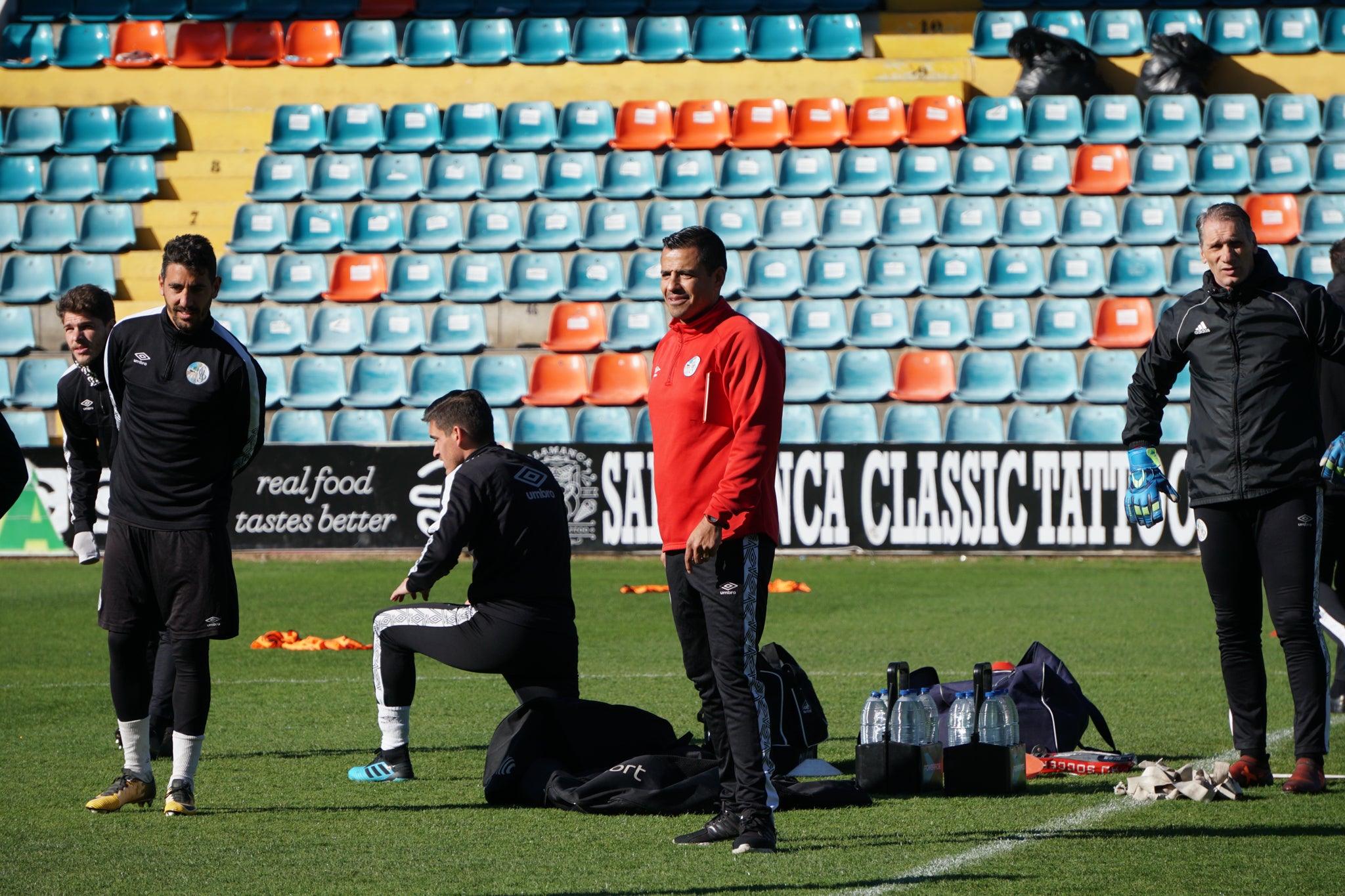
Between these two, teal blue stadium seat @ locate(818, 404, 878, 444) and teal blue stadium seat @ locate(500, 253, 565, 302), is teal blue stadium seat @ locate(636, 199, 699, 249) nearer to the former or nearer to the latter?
teal blue stadium seat @ locate(500, 253, 565, 302)

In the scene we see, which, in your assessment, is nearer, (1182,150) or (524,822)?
(524,822)

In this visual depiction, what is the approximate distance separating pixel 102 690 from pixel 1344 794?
640cm

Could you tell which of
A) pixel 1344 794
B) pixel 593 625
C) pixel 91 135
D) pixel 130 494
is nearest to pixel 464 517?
pixel 130 494

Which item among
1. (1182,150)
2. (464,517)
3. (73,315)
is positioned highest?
(1182,150)

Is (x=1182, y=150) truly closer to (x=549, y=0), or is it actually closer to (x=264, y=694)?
(x=549, y=0)

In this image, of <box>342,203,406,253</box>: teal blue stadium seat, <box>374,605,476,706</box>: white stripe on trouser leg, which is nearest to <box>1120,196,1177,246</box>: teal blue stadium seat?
<box>342,203,406,253</box>: teal blue stadium seat

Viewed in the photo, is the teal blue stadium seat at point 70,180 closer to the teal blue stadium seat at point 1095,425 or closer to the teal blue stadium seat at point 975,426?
the teal blue stadium seat at point 975,426

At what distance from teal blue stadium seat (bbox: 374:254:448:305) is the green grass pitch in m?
7.08

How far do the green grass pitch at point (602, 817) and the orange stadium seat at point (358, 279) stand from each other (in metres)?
7.20

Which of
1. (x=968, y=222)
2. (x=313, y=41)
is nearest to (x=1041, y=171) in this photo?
(x=968, y=222)

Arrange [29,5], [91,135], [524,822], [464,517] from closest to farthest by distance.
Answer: [524,822], [464,517], [91,135], [29,5]

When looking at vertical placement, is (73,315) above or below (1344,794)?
above

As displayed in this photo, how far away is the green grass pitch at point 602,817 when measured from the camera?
4.79m

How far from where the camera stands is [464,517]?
6.46m
